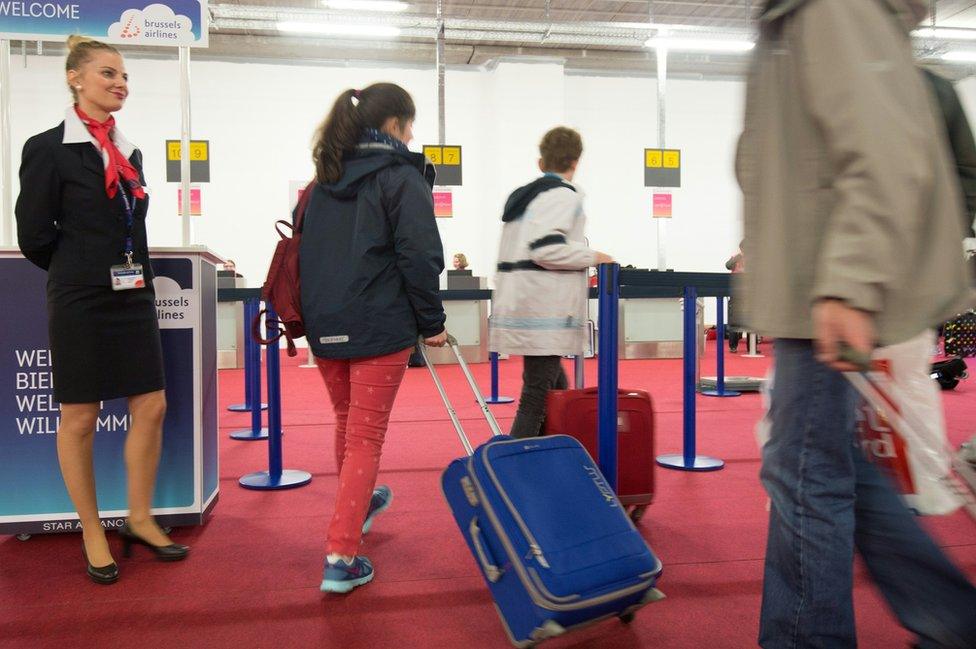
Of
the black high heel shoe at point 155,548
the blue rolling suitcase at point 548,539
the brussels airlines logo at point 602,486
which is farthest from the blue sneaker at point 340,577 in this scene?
the brussels airlines logo at point 602,486

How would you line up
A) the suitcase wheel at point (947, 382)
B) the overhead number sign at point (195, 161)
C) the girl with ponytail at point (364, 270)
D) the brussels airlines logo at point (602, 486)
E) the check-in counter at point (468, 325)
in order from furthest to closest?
the check-in counter at point (468, 325) → the overhead number sign at point (195, 161) → the suitcase wheel at point (947, 382) → the girl with ponytail at point (364, 270) → the brussels airlines logo at point (602, 486)

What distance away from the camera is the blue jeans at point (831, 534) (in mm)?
1074

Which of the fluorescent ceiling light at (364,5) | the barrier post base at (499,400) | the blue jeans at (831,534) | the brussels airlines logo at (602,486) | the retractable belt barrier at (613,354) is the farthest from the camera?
the fluorescent ceiling light at (364,5)

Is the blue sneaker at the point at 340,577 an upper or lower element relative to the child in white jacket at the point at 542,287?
lower

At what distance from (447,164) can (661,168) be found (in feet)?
9.95

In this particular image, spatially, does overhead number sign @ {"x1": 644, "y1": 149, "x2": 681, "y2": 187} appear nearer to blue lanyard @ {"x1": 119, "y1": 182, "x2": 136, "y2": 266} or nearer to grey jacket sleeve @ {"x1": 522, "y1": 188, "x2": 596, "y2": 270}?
grey jacket sleeve @ {"x1": 522, "y1": 188, "x2": 596, "y2": 270}

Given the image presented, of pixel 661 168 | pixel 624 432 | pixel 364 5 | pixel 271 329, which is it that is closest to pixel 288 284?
pixel 271 329

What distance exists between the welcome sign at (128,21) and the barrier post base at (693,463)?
101 inches

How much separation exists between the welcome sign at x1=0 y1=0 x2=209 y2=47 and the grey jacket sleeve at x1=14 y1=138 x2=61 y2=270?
91 cm

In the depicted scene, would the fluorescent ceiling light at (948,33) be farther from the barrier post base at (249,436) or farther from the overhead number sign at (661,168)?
the barrier post base at (249,436)

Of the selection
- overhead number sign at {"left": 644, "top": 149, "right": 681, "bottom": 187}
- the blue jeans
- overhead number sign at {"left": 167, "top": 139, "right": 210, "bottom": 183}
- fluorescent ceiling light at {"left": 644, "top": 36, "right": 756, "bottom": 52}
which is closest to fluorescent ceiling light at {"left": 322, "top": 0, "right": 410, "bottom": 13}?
overhead number sign at {"left": 167, "top": 139, "right": 210, "bottom": 183}

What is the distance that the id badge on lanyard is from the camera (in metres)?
2.00

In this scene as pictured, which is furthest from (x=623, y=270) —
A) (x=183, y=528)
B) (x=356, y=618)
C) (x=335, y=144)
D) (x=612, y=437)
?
(x=183, y=528)

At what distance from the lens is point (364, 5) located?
31.5 feet
